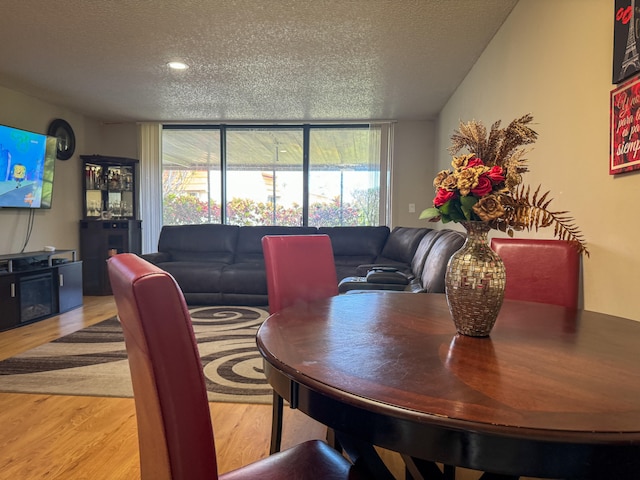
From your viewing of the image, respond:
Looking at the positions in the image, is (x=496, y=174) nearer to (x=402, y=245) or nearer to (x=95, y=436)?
(x=95, y=436)

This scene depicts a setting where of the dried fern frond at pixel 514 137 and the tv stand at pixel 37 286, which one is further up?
the dried fern frond at pixel 514 137

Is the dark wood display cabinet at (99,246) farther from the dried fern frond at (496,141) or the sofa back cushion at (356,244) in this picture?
the dried fern frond at (496,141)

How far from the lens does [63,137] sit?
5.29 metres

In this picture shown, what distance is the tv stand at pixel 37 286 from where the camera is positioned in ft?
12.1

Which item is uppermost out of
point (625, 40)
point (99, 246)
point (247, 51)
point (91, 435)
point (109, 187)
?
point (247, 51)

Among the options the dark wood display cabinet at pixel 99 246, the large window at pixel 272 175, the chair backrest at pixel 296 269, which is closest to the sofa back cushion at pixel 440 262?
the chair backrest at pixel 296 269

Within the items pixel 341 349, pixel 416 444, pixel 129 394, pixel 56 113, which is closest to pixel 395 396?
pixel 416 444

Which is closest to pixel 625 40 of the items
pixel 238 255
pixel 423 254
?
pixel 423 254

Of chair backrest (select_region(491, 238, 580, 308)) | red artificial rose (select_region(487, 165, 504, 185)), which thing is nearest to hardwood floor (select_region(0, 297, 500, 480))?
chair backrest (select_region(491, 238, 580, 308))

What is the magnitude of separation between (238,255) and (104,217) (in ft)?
6.74

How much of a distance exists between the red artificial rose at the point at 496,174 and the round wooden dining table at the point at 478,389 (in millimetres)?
391

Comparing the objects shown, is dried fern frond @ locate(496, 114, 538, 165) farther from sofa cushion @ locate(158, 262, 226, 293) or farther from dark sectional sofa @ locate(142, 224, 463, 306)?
sofa cushion @ locate(158, 262, 226, 293)

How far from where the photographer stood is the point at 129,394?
7.64 feet

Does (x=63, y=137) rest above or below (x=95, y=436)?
above
